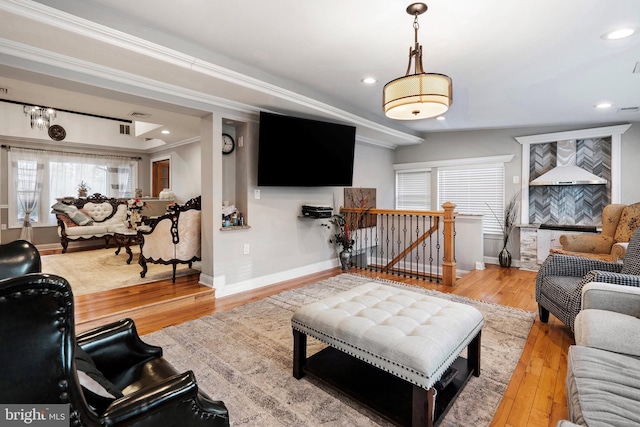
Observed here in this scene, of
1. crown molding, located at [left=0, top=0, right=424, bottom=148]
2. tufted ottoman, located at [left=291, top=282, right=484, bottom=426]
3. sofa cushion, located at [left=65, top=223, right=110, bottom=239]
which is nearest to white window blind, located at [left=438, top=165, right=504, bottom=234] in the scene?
crown molding, located at [left=0, top=0, right=424, bottom=148]

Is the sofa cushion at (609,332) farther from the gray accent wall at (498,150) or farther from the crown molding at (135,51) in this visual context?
the gray accent wall at (498,150)

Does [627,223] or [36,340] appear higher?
[627,223]

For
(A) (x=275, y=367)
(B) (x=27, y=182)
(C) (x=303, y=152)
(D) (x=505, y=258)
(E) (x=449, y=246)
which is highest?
(C) (x=303, y=152)

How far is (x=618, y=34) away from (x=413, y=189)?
447cm

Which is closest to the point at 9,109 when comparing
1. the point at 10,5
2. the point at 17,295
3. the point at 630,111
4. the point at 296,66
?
the point at 10,5

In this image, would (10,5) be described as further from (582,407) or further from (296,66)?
(582,407)

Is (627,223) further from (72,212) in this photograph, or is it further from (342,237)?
(72,212)

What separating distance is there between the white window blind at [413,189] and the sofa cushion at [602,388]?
5.16m

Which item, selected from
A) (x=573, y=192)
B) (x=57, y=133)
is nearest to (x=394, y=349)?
(x=573, y=192)

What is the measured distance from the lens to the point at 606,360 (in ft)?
4.66

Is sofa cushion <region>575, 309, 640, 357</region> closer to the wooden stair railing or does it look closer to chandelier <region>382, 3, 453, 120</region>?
chandelier <region>382, 3, 453, 120</region>

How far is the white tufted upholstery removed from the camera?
153 cm

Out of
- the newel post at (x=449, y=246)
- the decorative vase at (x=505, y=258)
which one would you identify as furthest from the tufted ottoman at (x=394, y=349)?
the decorative vase at (x=505, y=258)

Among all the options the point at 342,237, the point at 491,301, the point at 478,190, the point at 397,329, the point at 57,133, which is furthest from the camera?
the point at 57,133
